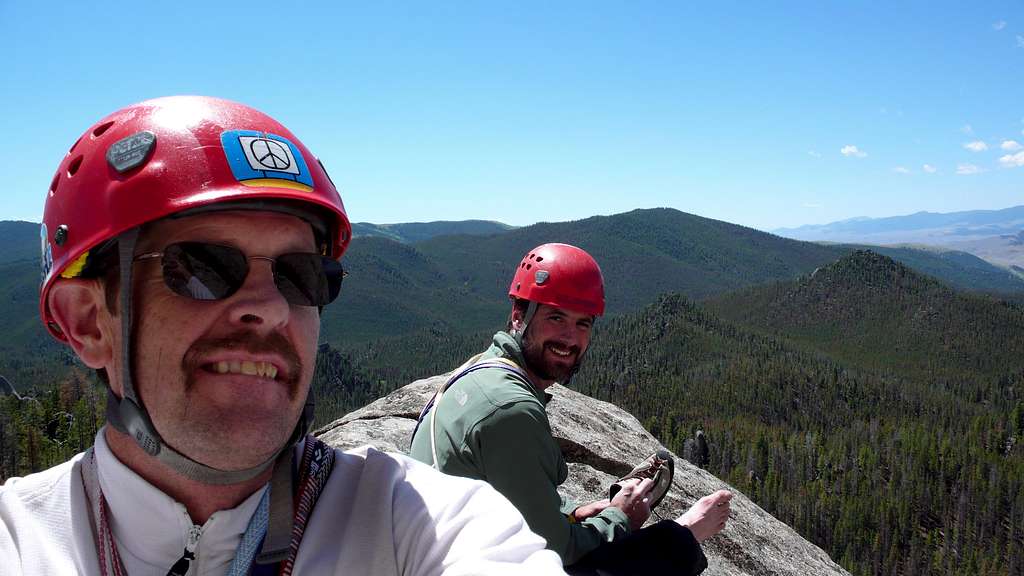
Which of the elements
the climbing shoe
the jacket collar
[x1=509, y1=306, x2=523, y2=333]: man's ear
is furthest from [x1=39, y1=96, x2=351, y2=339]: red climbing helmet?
the climbing shoe

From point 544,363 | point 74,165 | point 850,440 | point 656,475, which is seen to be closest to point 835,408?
point 850,440

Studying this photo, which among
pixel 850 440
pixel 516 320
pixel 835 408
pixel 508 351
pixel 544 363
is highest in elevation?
pixel 516 320

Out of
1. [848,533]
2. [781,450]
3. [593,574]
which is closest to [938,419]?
[781,450]

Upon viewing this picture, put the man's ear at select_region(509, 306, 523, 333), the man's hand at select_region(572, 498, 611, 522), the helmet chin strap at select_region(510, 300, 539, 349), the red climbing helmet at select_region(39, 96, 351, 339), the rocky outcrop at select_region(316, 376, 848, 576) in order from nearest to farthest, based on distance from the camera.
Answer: the red climbing helmet at select_region(39, 96, 351, 339) < the man's hand at select_region(572, 498, 611, 522) < the helmet chin strap at select_region(510, 300, 539, 349) < the man's ear at select_region(509, 306, 523, 333) < the rocky outcrop at select_region(316, 376, 848, 576)

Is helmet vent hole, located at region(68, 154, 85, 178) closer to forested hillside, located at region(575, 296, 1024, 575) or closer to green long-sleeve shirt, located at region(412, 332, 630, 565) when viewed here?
green long-sleeve shirt, located at region(412, 332, 630, 565)

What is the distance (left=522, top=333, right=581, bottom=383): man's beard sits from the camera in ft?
18.5

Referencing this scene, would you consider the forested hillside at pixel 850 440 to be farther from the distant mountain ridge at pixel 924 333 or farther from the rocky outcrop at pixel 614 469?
A: the rocky outcrop at pixel 614 469

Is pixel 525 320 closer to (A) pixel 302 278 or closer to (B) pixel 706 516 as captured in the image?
(B) pixel 706 516

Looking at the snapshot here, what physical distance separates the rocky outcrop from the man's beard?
6.98 feet

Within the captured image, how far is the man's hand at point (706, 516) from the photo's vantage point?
565 centimetres

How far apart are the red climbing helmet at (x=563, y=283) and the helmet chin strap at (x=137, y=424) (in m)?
3.86

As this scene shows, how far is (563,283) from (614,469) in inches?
163

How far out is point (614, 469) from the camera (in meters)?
9.13

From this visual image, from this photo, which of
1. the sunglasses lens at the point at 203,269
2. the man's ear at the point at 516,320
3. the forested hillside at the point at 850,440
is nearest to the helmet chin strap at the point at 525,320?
the man's ear at the point at 516,320
